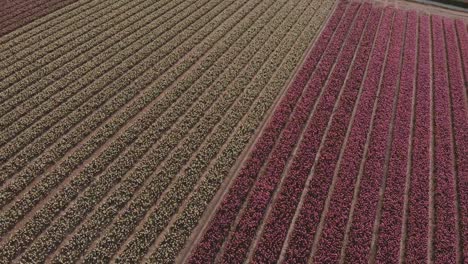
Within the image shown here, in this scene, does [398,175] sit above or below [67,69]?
below

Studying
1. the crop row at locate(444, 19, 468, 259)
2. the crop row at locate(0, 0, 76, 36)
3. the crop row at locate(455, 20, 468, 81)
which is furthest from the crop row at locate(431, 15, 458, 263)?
the crop row at locate(0, 0, 76, 36)

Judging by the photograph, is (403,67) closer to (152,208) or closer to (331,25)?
(331,25)

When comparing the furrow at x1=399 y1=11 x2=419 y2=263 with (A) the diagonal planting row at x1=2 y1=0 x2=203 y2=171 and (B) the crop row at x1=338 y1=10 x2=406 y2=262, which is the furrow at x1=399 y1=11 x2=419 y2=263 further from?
(A) the diagonal planting row at x1=2 y1=0 x2=203 y2=171

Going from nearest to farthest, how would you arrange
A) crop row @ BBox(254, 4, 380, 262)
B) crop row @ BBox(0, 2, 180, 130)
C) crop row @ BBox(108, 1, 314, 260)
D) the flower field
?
crop row @ BBox(108, 1, 314, 260) → the flower field → crop row @ BBox(254, 4, 380, 262) → crop row @ BBox(0, 2, 180, 130)

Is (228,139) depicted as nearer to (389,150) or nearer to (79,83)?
(389,150)

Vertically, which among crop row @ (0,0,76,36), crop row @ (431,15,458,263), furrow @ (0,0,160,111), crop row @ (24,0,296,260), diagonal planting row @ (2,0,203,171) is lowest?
crop row @ (431,15,458,263)

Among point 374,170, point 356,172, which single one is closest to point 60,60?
point 356,172

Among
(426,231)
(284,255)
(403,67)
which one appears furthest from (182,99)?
(403,67)
